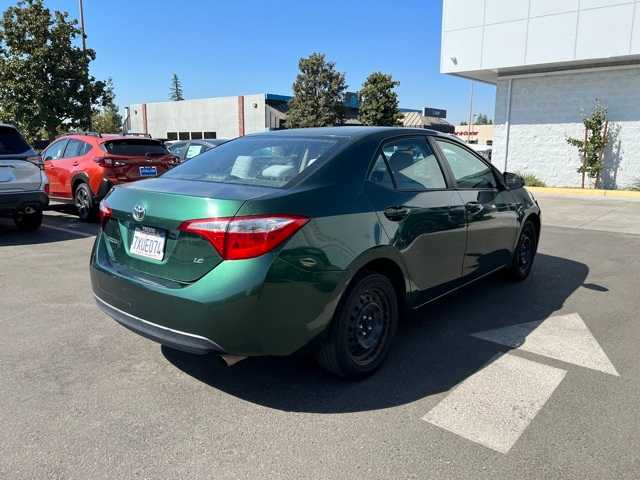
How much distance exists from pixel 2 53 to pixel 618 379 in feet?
74.9

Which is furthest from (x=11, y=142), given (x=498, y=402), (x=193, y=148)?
(x=498, y=402)

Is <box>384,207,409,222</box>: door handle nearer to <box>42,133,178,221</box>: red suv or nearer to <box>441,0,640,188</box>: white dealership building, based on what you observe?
<box>42,133,178,221</box>: red suv

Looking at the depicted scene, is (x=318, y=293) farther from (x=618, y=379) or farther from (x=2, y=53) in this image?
(x=2, y=53)

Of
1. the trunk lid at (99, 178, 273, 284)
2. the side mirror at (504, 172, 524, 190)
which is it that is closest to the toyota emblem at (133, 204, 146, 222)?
the trunk lid at (99, 178, 273, 284)

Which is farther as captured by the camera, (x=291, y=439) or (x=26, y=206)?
(x=26, y=206)

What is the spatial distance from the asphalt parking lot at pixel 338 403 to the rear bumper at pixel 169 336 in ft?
1.38

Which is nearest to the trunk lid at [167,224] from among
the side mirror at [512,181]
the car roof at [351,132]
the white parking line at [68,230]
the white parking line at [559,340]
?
the car roof at [351,132]

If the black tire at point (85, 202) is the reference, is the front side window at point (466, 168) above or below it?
above

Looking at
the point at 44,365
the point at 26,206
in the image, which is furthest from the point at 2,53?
the point at 44,365

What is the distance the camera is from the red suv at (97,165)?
28.9 feet

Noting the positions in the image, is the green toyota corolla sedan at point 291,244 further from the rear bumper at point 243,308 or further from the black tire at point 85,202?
the black tire at point 85,202

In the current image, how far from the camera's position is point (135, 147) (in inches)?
366

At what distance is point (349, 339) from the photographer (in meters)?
3.17

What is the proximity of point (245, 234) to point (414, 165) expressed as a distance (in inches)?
66.5
